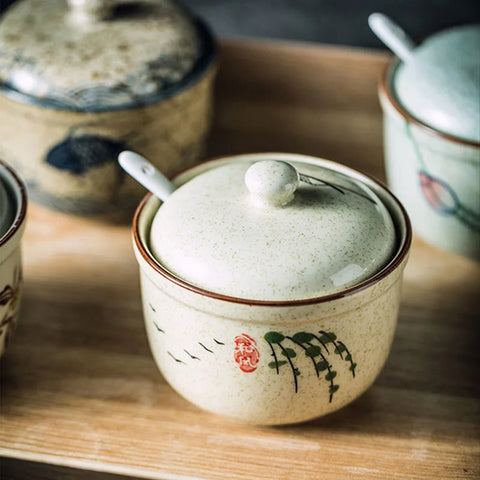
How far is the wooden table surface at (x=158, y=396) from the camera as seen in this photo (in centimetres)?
68

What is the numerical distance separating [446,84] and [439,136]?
6 cm

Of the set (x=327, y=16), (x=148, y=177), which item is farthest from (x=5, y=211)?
(x=327, y=16)

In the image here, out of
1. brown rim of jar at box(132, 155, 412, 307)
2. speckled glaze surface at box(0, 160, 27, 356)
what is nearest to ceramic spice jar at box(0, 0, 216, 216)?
speckled glaze surface at box(0, 160, 27, 356)

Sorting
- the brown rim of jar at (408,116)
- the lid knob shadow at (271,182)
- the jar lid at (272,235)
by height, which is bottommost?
the brown rim of jar at (408,116)

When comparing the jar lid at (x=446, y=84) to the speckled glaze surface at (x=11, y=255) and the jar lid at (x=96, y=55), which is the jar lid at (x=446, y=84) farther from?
the speckled glaze surface at (x=11, y=255)

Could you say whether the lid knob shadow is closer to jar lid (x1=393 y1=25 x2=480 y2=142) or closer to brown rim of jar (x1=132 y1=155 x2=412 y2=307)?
brown rim of jar (x1=132 y1=155 x2=412 y2=307)

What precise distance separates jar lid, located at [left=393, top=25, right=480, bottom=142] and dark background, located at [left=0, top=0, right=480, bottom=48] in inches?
26.2

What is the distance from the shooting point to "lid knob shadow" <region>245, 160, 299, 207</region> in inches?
24.3

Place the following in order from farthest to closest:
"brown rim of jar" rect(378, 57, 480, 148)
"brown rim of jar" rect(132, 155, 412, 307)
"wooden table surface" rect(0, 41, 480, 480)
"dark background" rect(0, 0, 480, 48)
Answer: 1. "dark background" rect(0, 0, 480, 48)
2. "brown rim of jar" rect(378, 57, 480, 148)
3. "wooden table surface" rect(0, 41, 480, 480)
4. "brown rim of jar" rect(132, 155, 412, 307)

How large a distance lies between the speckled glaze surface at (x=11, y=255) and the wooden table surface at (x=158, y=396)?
85mm

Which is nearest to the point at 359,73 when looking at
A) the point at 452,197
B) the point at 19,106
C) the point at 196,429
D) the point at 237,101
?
the point at 237,101

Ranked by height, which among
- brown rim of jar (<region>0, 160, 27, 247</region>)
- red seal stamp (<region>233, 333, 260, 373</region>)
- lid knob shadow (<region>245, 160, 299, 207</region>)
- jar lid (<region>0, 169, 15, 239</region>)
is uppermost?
A: lid knob shadow (<region>245, 160, 299, 207</region>)

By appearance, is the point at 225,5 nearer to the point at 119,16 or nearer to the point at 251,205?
the point at 119,16

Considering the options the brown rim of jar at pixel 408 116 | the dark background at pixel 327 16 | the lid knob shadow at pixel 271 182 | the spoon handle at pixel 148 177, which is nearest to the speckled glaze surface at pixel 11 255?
the spoon handle at pixel 148 177
